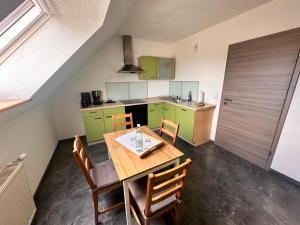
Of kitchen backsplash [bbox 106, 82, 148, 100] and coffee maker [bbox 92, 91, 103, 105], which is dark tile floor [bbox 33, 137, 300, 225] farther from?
kitchen backsplash [bbox 106, 82, 148, 100]

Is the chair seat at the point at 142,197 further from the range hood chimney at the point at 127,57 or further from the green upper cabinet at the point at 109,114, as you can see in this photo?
the range hood chimney at the point at 127,57

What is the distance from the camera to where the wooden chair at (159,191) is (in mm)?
894

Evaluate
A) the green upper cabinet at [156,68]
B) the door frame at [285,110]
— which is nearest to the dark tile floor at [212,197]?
the door frame at [285,110]

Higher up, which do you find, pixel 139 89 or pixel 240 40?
pixel 240 40

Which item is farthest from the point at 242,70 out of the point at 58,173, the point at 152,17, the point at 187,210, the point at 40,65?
the point at 58,173

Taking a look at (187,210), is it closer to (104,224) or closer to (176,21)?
(104,224)

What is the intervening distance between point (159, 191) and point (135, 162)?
31 cm

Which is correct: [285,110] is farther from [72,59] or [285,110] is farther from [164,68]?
[72,59]

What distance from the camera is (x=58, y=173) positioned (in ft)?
6.77

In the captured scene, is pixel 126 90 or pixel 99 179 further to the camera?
pixel 126 90

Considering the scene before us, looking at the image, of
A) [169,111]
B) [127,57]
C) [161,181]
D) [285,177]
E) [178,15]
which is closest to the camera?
[161,181]

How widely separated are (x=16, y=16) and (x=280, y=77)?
303 cm

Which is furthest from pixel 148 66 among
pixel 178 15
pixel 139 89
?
pixel 178 15

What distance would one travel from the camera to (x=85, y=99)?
2855 millimetres
